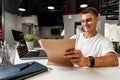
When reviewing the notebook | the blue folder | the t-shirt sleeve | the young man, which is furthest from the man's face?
the blue folder

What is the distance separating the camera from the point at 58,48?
1.17m

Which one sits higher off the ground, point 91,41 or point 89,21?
point 89,21

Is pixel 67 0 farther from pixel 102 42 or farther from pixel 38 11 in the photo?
pixel 102 42

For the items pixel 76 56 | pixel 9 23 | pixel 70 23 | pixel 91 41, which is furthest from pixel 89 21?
pixel 9 23

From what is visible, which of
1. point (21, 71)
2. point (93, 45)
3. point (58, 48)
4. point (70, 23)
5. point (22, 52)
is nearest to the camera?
point (21, 71)

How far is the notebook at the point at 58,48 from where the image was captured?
1.12m

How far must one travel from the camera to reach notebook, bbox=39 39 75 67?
44.1 inches

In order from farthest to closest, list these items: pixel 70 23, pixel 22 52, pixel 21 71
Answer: pixel 70 23, pixel 22 52, pixel 21 71

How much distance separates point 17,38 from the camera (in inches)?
75.2

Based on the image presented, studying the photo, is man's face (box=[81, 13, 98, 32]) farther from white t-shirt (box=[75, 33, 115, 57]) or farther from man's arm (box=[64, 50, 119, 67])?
man's arm (box=[64, 50, 119, 67])

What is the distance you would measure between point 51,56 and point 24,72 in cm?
29

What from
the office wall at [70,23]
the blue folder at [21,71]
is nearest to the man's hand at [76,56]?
the blue folder at [21,71]

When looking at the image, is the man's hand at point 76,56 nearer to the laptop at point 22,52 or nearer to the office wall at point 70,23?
the laptop at point 22,52

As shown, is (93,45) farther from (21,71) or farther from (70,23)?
(70,23)
